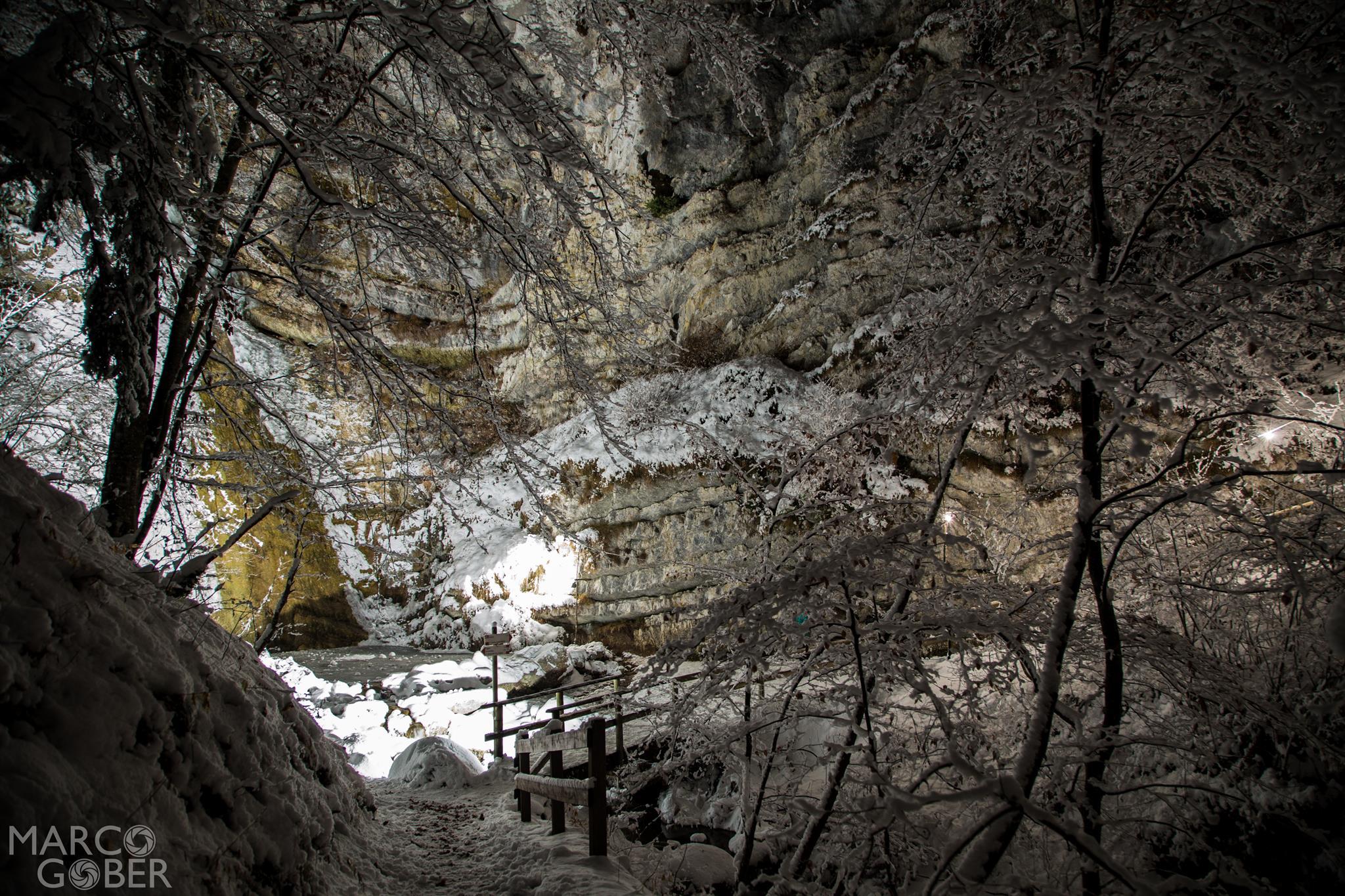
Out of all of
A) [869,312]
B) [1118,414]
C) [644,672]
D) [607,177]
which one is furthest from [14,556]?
[869,312]

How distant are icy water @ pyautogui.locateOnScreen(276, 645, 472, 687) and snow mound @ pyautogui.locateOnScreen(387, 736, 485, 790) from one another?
545cm

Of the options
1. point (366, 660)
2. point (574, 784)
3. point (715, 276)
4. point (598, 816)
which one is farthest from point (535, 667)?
point (715, 276)

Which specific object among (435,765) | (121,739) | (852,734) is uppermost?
(121,739)

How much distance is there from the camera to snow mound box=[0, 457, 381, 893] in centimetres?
172

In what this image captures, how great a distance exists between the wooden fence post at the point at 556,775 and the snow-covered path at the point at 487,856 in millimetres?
83

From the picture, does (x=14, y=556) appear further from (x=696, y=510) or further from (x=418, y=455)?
(x=696, y=510)

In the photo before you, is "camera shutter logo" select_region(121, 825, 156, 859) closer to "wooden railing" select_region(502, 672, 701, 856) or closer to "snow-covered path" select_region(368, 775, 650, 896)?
"wooden railing" select_region(502, 672, 701, 856)

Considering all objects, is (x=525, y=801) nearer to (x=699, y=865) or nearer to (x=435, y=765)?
(x=699, y=865)

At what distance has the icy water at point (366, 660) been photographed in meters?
13.7

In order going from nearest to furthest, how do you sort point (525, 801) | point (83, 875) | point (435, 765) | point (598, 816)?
1. point (83, 875)
2. point (598, 816)
3. point (525, 801)
4. point (435, 765)

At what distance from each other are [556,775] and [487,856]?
3.10 ft

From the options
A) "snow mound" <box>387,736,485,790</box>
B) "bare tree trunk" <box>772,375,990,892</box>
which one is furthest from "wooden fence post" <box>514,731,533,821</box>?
"bare tree trunk" <box>772,375,990,892</box>

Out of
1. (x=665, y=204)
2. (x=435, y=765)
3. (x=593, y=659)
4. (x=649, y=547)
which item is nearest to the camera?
(x=435, y=765)

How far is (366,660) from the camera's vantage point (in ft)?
50.4
